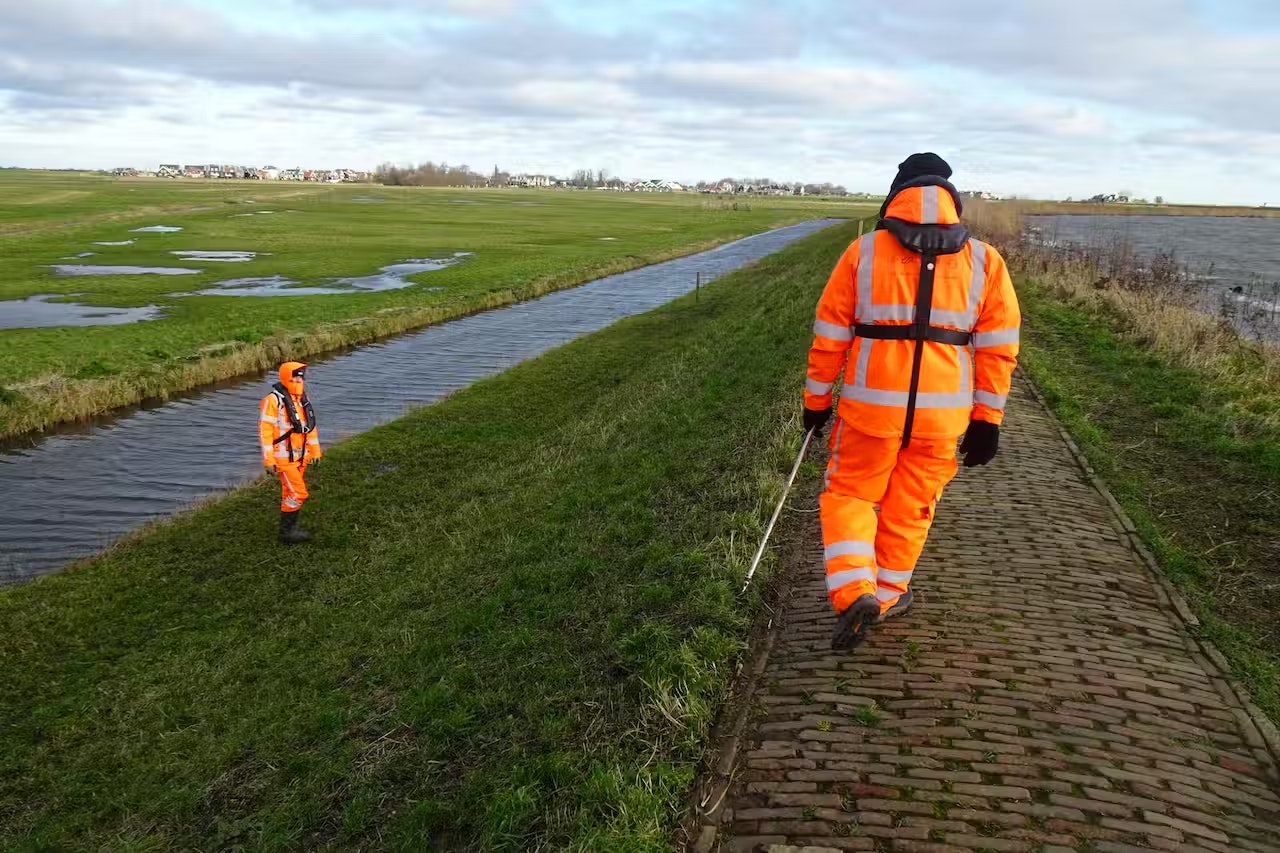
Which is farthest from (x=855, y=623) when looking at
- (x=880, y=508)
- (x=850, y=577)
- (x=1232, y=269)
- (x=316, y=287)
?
(x=1232, y=269)

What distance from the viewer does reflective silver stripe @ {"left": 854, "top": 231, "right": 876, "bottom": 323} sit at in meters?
4.55

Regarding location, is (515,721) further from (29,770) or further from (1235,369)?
(1235,369)

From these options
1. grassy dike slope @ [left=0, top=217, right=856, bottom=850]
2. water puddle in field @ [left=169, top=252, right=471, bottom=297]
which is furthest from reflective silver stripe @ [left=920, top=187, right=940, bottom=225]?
water puddle in field @ [left=169, top=252, right=471, bottom=297]

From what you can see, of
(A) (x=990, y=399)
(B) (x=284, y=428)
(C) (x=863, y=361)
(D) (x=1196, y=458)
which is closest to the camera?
(C) (x=863, y=361)

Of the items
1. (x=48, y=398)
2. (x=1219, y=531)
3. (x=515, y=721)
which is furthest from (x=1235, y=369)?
(x=48, y=398)

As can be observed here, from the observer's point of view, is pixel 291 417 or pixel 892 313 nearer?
pixel 892 313

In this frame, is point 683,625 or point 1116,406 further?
point 1116,406

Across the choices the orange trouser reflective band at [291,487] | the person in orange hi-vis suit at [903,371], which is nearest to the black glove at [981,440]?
the person in orange hi-vis suit at [903,371]

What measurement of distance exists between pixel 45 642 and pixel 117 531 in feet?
12.3

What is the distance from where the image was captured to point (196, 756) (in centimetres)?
611

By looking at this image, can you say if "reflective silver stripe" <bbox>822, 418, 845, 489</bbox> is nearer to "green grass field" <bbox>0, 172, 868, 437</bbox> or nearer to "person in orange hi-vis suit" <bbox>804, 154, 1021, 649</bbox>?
"person in orange hi-vis suit" <bbox>804, 154, 1021, 649</bbox>

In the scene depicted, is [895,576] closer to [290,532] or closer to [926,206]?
[926,206]

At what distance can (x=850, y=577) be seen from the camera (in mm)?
4699

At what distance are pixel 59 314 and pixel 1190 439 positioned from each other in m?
33.4
